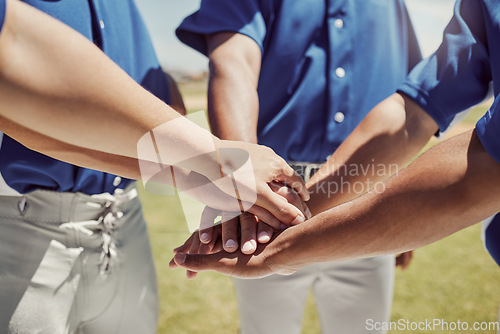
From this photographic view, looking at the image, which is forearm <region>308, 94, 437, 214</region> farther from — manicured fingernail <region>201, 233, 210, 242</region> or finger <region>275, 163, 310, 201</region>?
manicured fingernail <region>201, 233, 210, 242</region>

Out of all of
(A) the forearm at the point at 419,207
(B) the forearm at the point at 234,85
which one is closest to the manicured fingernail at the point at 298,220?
(A) the forearm at the point at 419,207

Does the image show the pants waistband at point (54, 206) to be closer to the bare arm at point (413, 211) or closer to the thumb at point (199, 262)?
the thumb at point (199, 262)

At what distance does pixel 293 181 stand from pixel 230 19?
16.1 inches

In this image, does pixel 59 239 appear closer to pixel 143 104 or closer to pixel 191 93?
pixel 143 104

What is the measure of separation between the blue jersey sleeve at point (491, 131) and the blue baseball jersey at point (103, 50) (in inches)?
26.1

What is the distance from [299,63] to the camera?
1032mm

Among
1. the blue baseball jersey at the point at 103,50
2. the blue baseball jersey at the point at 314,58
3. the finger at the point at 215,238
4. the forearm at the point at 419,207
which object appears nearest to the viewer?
the forearm at the point at 419,207

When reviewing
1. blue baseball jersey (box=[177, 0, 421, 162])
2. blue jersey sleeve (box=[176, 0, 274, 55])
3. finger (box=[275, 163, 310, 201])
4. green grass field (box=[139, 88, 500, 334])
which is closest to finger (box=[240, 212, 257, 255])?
finger (box=[275, 163, 310, 201])

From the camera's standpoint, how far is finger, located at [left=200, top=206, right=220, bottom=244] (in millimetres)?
882

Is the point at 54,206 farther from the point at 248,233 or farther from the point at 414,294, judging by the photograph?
the point at 414,294

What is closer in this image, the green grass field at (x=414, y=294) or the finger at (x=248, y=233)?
the finger at (x=248, y=233)

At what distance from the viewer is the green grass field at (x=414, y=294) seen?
196 centimetres

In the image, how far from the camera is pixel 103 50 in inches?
32.9

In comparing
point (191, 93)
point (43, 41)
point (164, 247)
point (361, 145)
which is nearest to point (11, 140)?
point (43, 41)
